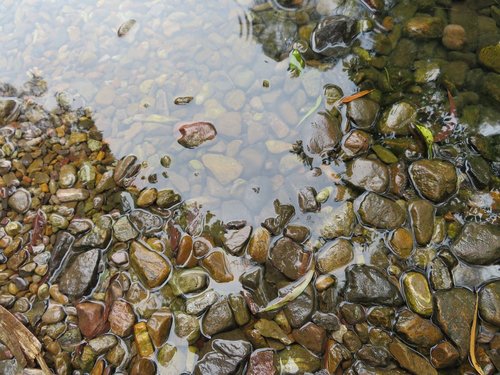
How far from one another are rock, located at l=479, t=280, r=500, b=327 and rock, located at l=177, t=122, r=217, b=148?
1805mm

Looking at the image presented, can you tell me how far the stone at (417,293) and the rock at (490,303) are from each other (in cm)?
25

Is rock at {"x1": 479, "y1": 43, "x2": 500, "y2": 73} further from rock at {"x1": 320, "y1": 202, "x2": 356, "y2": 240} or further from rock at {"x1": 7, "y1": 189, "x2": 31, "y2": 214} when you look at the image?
rock at {"x1": 7, "y1": 189, "x2": 31, "y2": 214}

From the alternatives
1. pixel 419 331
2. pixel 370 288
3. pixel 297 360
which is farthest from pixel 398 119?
pixel 297 360

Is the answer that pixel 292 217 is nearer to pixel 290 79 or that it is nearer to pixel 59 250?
pixel 290 79

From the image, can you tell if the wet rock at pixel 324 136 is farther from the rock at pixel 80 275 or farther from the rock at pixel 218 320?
the rock at pixel 80 275

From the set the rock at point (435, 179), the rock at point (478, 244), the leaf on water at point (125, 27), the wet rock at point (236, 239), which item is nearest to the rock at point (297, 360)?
the wet rock at point (236, 239)

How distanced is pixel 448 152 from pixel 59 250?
8.00 ft

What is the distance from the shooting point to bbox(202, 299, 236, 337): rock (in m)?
1.98

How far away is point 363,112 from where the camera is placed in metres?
2.46

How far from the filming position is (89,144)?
8.59 feet

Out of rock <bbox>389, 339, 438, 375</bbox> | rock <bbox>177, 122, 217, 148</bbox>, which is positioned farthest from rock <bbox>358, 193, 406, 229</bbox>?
rock <bbox>177, 122, 217, 148</bbox>

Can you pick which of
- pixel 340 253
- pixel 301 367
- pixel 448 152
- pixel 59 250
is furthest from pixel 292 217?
pixel 59 250

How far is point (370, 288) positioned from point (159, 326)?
3.67 ft

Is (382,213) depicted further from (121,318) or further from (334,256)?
(121,318)
